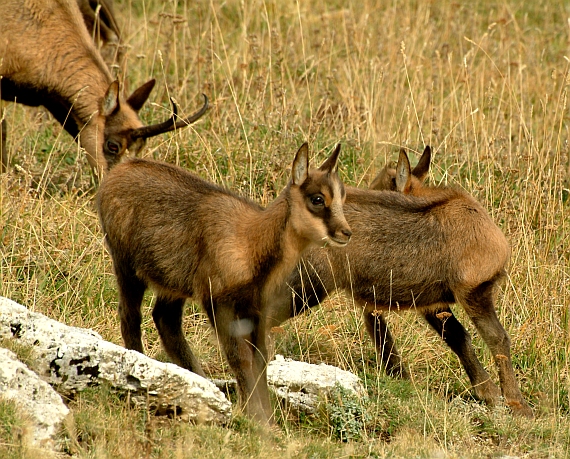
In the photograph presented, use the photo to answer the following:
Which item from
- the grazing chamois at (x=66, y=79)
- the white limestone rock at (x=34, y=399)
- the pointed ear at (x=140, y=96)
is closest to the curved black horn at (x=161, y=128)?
the grazing chamois at (x=66, y=79)

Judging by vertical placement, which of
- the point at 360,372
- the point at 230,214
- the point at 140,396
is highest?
the point at 230,214

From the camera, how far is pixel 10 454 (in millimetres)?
4641

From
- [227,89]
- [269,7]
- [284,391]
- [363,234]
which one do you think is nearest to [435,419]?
[284,391]

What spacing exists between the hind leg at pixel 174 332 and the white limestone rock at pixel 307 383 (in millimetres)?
551

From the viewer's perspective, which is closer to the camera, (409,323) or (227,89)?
(409,323)

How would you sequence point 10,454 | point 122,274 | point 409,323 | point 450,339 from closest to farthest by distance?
point 10,454 → point 122,274 → point 450,339 → point 409,323

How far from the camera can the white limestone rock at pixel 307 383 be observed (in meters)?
6.23

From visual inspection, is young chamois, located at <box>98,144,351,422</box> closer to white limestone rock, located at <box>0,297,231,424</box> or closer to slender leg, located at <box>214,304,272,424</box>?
slender leg, located at <box>214,304,272,424</box>

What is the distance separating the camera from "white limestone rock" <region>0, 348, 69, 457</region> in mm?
4891

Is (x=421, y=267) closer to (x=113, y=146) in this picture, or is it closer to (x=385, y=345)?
(x=385, y=345)

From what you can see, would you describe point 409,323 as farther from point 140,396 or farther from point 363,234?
point 140,396

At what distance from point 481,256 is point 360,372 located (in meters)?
1.17

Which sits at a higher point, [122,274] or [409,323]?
[122,274]

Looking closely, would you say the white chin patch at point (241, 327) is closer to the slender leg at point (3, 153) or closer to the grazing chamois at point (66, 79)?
the grazing chamois at point (66, 79)
